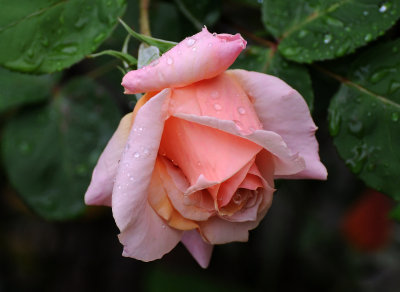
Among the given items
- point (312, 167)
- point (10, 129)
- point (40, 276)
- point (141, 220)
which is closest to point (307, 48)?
point (312, 167)

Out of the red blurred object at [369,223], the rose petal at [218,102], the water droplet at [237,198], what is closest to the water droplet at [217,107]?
the rose petal at [218,102]

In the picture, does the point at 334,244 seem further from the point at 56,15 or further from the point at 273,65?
the point at 56,15

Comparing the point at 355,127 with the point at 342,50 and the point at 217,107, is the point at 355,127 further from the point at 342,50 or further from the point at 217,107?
the point at 217,107

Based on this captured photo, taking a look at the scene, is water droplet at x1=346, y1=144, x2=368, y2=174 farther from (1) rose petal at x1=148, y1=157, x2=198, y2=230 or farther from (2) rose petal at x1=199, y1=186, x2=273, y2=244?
(1) rose petal at x1=148, y1=157, x2=198, y2=230

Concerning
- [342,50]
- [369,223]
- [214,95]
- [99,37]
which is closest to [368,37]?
[342,50]

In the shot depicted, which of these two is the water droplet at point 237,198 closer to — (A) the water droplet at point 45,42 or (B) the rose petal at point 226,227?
(B) the rose petal at point 226,227

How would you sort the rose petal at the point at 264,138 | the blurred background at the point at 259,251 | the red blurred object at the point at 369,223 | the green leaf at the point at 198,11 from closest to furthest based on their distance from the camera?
the rose petal at the point at 264,138 < the green leaf at the point at 198,11 < the red blurred object at the point at 369,223 < the blurred background at the point at 259,251

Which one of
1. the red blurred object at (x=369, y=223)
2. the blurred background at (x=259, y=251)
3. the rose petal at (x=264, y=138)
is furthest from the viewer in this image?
the blurred background at (x=259, y=251)

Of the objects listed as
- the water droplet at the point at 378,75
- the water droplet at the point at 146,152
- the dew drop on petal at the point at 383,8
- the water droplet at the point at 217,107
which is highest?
the water droplet at the point at 217,107
